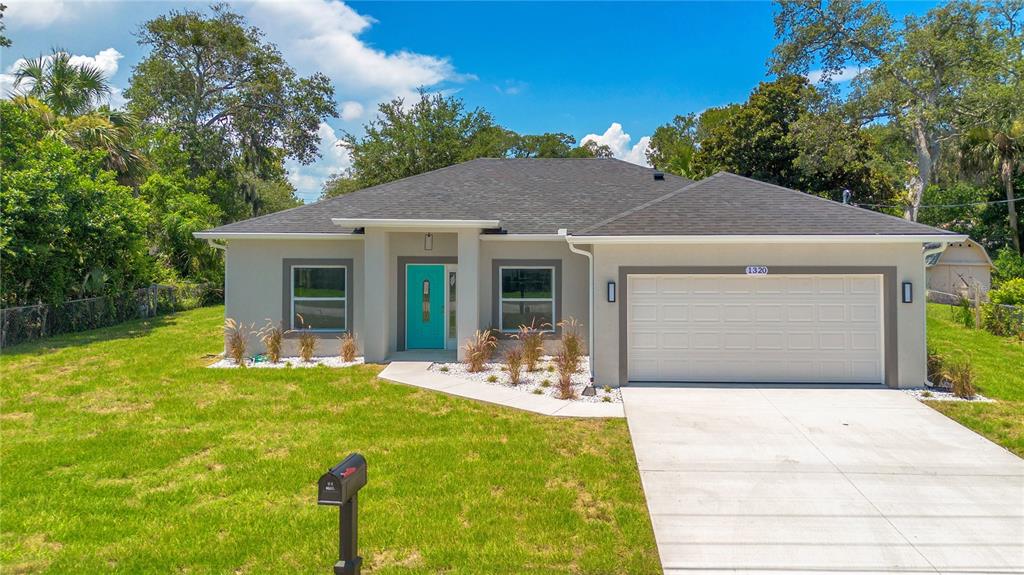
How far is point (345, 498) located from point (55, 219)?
48.8ft

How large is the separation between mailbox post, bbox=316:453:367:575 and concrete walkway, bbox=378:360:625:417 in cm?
473

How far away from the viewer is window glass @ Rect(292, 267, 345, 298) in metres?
12.1

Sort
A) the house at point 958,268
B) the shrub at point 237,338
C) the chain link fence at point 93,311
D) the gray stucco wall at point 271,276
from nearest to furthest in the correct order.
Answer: the shrub at point 237,338 → the gray stucco wall at point 271,276 → the chain link fence at point 93,311 → the house at point 958,268

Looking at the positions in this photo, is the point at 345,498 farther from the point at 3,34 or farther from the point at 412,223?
the point at 3,34

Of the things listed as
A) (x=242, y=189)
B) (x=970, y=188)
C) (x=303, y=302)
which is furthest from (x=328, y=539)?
(x=970, y=188)

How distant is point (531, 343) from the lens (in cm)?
1077

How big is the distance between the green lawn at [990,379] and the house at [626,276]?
119 cm

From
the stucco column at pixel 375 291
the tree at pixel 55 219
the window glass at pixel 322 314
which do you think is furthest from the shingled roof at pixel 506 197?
the tree at pixel 55 219

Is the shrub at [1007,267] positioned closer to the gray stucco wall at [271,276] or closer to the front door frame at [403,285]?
the front door frame at [403,285]

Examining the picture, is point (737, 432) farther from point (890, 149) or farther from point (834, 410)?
point (890, 149)

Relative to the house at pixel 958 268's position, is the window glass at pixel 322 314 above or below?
below

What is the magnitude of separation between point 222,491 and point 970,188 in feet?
117

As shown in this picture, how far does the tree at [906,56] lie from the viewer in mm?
22172

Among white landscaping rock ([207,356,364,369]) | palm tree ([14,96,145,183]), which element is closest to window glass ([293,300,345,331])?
white landscaping rock ([207,356,364,369])
